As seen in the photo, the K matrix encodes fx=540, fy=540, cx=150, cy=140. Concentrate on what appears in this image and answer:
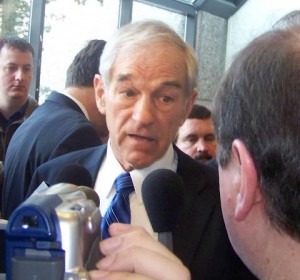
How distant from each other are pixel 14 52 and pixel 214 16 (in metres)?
3.18

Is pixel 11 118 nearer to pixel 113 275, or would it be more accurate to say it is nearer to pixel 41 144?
pixel 41 144

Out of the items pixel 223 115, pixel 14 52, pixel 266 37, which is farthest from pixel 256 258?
pixel 14 52

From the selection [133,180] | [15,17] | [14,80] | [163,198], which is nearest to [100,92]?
[133,180]

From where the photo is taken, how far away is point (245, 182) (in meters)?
0.72

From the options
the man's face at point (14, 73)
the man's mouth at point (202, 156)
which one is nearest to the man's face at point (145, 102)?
the man's mouth at point (202, 156)

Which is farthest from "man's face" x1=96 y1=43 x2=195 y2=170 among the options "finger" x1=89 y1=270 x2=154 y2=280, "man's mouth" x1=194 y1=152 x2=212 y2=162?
"man's mouth" x1=194 y1=152 x2=212 y2=162

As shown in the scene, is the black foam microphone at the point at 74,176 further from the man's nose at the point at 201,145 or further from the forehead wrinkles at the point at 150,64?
the man's nose at the point at 201,145

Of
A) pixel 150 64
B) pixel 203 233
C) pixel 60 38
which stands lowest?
pixel 203 233

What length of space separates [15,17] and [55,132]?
238 cm

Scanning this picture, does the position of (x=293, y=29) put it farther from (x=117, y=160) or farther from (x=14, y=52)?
(x=14, y=52)

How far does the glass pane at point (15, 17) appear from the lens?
362 centimetres

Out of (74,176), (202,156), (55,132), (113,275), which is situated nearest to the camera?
(113,275)

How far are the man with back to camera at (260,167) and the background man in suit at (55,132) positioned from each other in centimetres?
96

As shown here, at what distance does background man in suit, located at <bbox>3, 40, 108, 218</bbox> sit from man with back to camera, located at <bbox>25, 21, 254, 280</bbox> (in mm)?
238
